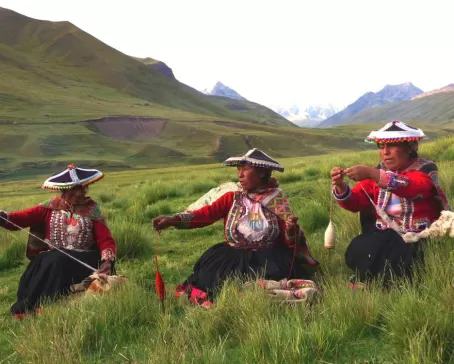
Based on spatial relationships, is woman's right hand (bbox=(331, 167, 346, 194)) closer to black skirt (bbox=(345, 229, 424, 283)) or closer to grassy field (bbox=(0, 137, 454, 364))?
A: black skirt (bbox=(345, 229, 424, 283))

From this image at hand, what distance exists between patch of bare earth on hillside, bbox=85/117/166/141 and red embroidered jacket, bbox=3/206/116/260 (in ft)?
303

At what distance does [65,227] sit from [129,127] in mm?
99460

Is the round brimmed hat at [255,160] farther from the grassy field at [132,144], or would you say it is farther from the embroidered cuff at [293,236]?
the grassy field at [132,144]

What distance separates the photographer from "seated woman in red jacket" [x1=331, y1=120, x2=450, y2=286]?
4.03m

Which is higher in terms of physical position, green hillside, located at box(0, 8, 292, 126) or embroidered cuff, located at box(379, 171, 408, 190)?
green hillside, located at box(0, 8, 292, 126)

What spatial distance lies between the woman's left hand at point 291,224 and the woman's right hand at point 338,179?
1.53 ft

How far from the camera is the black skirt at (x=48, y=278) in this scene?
4.65 meters

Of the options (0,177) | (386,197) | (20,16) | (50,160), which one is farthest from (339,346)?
(20,16)

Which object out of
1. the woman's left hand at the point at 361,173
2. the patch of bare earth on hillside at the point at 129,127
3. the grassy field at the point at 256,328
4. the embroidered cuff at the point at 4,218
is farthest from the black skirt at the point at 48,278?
the patch of bare earth on hillside at the point at 129,127

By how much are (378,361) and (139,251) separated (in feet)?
15.7

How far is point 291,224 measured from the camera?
174 inches

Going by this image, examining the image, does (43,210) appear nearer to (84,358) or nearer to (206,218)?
(206,218)

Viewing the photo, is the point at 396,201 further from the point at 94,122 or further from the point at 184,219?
the point at 94,122

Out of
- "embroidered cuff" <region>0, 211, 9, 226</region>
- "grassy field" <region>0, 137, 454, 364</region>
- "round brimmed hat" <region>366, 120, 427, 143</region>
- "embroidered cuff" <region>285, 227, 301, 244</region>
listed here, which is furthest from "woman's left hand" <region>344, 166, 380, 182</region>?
"embroidered cuff" <region>0, 211, 9, 226</region>
